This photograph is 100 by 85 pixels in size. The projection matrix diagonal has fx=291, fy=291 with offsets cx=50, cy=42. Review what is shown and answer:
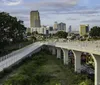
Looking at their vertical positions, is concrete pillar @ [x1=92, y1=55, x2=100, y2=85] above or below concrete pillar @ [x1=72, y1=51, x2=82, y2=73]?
above

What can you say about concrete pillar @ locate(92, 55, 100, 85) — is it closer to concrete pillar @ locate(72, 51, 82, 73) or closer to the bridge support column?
the bridge support column

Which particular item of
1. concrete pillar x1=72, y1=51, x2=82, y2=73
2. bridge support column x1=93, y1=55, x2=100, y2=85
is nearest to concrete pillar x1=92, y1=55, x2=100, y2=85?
bridge support column x1=93, y1=55, x2=100, y2=85

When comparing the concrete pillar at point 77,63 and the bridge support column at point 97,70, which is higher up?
the bridge support column at point 97,70

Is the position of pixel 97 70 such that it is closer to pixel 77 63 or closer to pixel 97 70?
pixel 97 70

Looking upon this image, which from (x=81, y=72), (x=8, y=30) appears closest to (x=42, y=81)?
(x=81, y=72)

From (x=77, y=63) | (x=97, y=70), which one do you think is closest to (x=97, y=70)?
(x=97, y=70)

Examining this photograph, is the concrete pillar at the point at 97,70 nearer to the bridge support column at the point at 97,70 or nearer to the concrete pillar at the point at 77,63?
the bridge support column at the point at 97,70

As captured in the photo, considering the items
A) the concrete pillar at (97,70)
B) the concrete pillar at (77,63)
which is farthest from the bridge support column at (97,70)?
the concrete pillar at (77,63)

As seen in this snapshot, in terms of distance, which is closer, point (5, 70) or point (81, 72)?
point (5, 70)

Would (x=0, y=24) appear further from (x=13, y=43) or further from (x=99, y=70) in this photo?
(x=99, y=70)

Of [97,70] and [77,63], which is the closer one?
[97,70]

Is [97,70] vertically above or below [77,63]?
above
